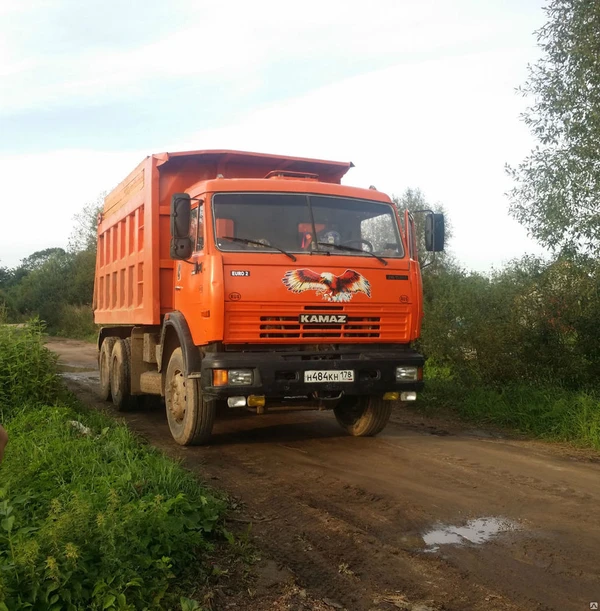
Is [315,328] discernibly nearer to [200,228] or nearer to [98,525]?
[200,228]

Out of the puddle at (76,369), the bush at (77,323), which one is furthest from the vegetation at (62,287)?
the puddle at (76,369)

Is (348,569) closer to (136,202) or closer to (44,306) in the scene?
(136,202)

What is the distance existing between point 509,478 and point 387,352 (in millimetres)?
1734

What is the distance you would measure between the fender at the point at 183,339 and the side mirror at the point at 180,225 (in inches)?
29.3

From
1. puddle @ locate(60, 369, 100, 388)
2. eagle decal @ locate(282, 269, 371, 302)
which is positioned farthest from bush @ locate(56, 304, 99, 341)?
eagle decal @ locate(282, 269, 371, 302)

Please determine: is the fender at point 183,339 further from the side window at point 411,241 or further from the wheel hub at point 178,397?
the side window at point 411,241

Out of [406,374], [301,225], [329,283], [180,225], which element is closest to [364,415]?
[406,374]

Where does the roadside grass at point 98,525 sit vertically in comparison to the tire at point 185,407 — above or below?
below

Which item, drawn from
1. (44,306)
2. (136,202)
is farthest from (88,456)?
(44,306)

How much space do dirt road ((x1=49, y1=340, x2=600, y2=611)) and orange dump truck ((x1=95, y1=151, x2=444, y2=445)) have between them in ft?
1.97

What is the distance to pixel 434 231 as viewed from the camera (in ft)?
24.7

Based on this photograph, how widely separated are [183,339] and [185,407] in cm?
79

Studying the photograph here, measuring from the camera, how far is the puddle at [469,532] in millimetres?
4324

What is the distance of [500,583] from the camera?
3695mm
